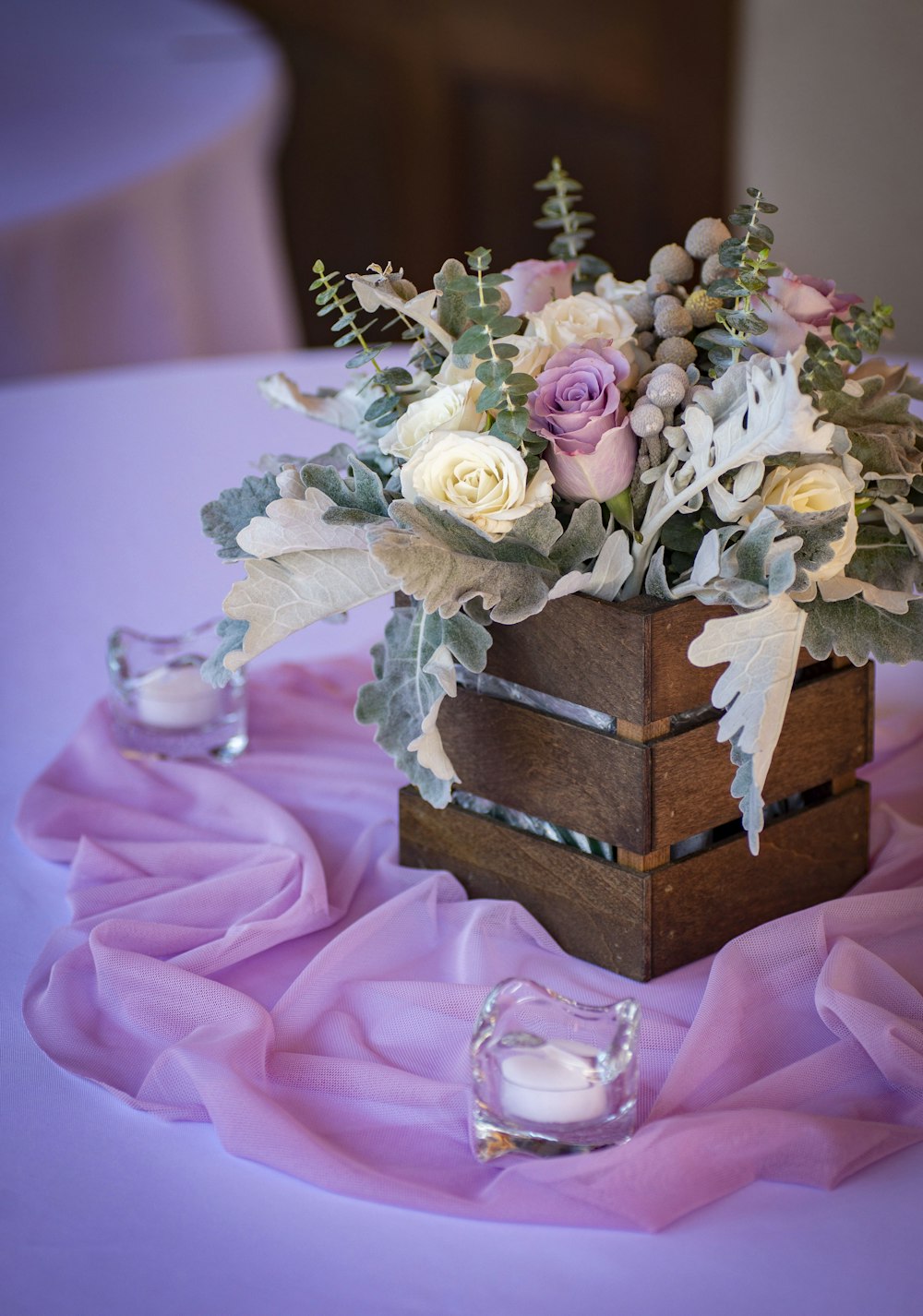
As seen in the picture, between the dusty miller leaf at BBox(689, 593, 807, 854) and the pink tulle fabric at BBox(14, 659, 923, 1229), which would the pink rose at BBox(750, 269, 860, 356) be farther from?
the pink tulle fabric at BBox(14, 659, 923, 1229)

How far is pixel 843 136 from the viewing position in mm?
4711

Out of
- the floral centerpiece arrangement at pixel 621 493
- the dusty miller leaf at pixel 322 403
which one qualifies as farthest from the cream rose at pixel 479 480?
the dusty miller leaf at pixel 322 403

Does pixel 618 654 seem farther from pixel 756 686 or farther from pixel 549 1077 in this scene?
pixel 549 1077

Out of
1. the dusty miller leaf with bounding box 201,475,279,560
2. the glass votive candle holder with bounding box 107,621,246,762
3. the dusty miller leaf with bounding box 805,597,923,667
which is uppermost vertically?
the dusty miller leaf with bounding box 201,475,279,560

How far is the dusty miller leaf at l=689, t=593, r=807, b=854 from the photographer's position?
2.54ft

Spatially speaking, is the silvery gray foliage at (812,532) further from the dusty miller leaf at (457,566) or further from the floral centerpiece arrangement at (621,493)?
the dusty miller leaf at (457,566)

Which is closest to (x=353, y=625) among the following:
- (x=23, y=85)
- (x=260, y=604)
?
(x=260, y=604)

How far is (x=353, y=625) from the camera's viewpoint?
4.89 ft

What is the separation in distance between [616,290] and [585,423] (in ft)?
0.63

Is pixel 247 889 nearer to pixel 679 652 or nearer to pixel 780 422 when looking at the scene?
pixel 679 652

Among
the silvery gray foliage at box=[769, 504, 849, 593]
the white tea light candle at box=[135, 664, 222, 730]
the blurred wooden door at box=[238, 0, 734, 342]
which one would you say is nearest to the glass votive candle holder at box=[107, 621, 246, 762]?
the white tea light candle at box=[135, 664, 222, 730]

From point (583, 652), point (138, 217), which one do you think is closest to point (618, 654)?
point (583, 652)

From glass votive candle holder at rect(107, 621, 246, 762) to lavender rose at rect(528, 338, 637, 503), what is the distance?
467mm

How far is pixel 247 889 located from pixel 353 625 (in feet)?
1.77
